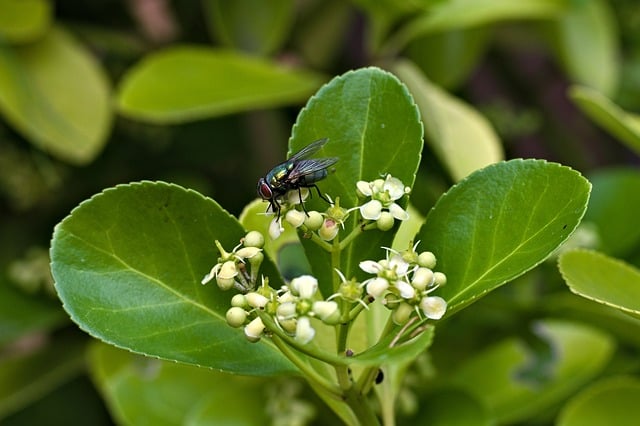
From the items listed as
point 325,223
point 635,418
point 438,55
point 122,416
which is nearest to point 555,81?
point 438,55

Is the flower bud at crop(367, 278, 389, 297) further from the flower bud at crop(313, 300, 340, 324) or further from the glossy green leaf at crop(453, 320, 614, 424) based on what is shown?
the glossy green leaf at crop(453, 320, 614, 424)

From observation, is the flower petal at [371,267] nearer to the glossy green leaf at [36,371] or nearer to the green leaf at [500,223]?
the green leaf at [500,223]

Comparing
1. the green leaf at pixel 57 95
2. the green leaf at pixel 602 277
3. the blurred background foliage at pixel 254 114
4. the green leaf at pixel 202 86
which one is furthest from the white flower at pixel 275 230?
the green leaf at pixel 57 95

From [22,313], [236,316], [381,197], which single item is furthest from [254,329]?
[22,313]

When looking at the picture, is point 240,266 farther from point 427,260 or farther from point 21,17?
point 21,17

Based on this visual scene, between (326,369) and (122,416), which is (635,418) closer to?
(326,369)

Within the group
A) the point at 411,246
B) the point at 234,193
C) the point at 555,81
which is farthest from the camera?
the point at 555,81

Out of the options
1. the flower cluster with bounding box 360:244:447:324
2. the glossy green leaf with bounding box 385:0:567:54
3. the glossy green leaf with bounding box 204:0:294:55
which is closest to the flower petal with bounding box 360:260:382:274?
the flower cluster with bounding box 360:244:447:324
